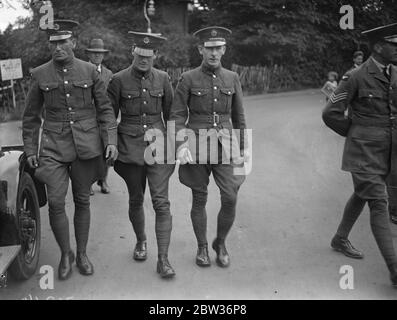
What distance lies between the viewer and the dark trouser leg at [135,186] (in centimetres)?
421

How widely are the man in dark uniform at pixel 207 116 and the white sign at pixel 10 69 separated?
36.8ft

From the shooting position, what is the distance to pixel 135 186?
427 cm

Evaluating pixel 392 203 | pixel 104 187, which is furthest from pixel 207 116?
pixel 104 187

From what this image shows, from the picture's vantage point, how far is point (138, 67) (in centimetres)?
409

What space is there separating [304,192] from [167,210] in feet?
9.76

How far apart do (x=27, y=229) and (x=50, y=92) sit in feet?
3.81

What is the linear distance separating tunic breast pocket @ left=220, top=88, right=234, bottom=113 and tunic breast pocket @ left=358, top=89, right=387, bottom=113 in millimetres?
1065

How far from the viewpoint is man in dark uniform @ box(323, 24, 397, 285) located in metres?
3.94

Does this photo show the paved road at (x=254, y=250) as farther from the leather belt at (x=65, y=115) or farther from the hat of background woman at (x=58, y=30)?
the hat of background woman at (x=58, y=30)

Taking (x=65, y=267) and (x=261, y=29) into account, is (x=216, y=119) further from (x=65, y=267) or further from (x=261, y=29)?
(x=261, y=29)

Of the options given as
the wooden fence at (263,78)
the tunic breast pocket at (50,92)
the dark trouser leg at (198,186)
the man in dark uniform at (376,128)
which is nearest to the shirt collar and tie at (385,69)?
the man in dark uniform at (376,128)

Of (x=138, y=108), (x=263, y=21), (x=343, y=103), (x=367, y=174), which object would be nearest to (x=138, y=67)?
(x=138, y=108)

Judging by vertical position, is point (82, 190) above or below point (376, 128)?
below

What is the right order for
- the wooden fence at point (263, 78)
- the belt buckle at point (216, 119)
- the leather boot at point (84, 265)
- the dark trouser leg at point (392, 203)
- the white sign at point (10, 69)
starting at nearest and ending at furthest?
1. the leather boot at point (84, 265)
2. the belt buckle at point (216, 119)
3. the dark trouser leg at point (392, 203)
4. the white sign at point (10, 69)
5. the wooden fence at point (263, 78)
